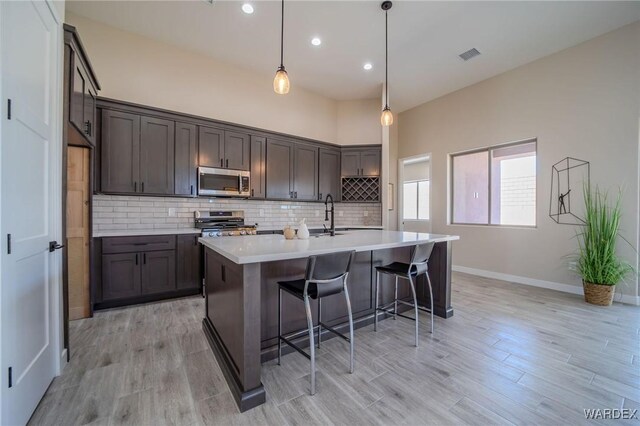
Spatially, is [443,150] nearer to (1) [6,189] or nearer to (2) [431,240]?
(2) [431,240]

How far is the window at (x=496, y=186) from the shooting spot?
14.7ft

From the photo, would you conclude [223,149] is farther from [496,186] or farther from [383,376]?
[496,186]

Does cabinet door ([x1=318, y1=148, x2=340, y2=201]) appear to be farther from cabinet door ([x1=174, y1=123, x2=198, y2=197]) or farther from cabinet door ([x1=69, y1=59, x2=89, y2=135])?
cabinet door ([x1=69, y1=59, x2=89, y2=135])

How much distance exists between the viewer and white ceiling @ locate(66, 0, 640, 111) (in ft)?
10.6

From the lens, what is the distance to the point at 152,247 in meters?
3.41

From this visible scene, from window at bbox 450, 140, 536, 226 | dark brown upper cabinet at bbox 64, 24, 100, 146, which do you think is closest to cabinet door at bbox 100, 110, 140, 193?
dark brown upper cabinet at bbox 64, 24, 100, 146

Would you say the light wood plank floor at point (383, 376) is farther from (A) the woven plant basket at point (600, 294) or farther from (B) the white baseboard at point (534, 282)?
(B) the white baseboard at point (534, 282)

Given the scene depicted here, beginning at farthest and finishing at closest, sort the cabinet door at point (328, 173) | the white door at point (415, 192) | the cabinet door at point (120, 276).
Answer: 1. the white door at point (415, 192)
2. the cabinet door at point (328, 173)
3. the cabinet door at point (120, 276)

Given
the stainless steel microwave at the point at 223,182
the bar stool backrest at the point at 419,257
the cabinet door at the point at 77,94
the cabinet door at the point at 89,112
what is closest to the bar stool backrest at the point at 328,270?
the bar stool backrest at the point at 419,257

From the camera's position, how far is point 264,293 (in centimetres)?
212

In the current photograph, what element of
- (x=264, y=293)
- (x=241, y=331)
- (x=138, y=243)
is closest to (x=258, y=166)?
(x=138, y=243)

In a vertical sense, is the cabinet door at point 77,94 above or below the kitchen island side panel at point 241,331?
above

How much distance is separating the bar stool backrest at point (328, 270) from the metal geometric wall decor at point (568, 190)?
4.00 meters

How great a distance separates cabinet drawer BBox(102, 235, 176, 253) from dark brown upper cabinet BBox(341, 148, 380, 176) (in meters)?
3.50
